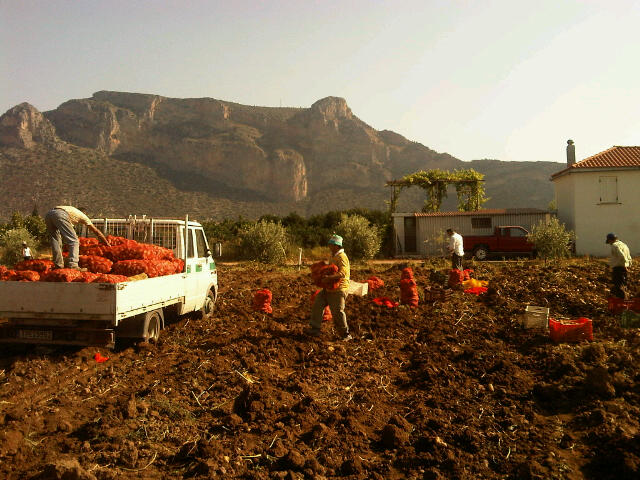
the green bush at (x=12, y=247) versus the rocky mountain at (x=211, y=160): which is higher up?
the rocky mountain at (x=211, y=160)

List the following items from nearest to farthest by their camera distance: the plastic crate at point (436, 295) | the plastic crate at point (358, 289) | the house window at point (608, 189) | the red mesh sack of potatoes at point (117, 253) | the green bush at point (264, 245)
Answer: the red mesh sack of potatoes at point (117, 253) < the plastic crate at point (436, 295) < the plastic crate at point (358, 289) < the green bush at point (264, 245) < the house window at point (608, 189)

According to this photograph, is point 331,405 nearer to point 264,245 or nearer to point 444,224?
point 264,245

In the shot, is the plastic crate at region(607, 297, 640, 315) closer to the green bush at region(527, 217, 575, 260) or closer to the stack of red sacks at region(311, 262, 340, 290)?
the stack of red sacks at region(311, 262, 340, 290)

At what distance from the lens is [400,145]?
108500 mm

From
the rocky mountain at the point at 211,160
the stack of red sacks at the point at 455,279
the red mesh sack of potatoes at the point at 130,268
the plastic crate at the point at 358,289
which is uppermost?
the rocky mountain at the point at 211,160

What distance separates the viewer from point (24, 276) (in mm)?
7949

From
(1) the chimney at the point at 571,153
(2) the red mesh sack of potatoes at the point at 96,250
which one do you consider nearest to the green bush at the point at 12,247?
(2) the red mesh sack of potatoes at the point at 96,250

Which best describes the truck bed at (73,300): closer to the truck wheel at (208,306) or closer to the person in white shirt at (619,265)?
the truck wheel at (208,306)

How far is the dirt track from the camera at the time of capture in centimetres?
452

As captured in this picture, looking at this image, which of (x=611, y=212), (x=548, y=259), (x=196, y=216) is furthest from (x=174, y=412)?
(x=196, y=216)

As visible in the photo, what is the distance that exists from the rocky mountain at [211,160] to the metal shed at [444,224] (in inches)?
1257

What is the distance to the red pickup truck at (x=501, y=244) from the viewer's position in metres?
27.2

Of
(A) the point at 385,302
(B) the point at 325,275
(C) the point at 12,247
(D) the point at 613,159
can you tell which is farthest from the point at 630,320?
(C) the point at 12,247

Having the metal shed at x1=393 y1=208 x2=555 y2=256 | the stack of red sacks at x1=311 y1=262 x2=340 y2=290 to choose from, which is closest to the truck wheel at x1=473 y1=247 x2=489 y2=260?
the metal shed at x1=393 y1=208 x2=555 y2=256
